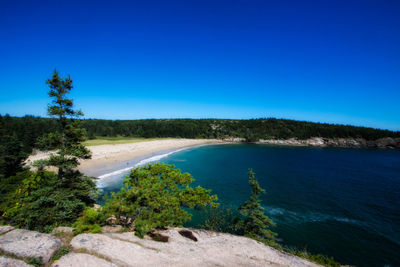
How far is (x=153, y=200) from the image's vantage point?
15125mm

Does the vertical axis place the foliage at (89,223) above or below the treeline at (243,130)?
below

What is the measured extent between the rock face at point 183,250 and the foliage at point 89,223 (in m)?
0.86

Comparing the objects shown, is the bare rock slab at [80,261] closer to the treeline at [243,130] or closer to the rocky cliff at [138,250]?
the rocky cliff at [138,250]

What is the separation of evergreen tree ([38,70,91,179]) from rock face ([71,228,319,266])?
8563 millimetres

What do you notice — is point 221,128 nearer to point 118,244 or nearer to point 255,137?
point 255,137

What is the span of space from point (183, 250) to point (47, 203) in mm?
11886

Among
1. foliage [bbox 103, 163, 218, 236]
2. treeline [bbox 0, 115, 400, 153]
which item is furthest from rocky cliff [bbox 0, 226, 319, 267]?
treeline [bbox 0, 115, 400, 153]

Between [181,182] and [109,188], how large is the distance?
22348 millimetres

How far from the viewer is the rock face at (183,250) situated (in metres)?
8.73

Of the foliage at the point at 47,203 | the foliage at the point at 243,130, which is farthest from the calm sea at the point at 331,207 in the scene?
the foliage at the point at 243,130

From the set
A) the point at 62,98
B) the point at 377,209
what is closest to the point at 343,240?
the point at 377,209

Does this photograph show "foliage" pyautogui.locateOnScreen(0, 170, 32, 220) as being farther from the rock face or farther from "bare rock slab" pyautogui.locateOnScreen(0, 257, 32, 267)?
the rock face

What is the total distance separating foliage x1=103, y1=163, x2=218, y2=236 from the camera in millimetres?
13117

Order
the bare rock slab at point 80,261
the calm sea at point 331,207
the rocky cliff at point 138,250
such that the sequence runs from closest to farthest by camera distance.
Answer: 1. the bare rock slab at point 80,261
2. the rocky cliff at point 138,250
3. the calm sea at point 331,207
